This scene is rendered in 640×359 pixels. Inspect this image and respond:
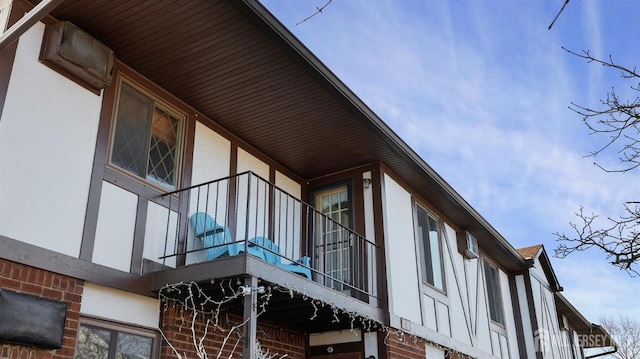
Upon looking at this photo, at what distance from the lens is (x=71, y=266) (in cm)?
484

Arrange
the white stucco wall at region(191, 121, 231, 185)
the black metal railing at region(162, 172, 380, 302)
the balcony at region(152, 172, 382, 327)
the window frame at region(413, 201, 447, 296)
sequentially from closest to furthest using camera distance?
the balcony at region(152, 172, 382, 327), the black metal railing at region(162, 172, 380, 302), the white stucco wall at region(191, 121, 231, 185), the window frame at region(413, 201, 447, 296)

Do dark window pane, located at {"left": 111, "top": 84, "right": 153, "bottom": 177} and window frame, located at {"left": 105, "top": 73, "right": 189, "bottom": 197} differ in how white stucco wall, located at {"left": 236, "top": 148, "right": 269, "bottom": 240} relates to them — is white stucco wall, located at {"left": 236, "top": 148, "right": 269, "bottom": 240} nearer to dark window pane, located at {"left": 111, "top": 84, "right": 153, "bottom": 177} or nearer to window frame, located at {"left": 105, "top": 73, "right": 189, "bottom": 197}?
window frame, located at {"left": 105, "top": 73, "right": 189, "bottom": 197}

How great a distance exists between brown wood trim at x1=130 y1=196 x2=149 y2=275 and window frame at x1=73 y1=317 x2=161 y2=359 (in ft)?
1.60

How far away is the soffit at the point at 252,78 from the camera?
5273 mm

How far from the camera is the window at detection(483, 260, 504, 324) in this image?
11141mm

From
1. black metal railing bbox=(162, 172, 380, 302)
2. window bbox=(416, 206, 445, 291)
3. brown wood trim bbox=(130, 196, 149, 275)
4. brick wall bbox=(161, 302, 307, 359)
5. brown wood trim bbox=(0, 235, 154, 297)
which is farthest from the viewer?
window bbox=(416, 206, 445, 291)

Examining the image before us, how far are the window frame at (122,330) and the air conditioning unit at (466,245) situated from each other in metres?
6.05

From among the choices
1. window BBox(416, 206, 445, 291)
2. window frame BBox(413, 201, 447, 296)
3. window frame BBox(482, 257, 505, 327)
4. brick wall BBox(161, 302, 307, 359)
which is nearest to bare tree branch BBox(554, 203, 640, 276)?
brick wall BBox(161, 302, 307, 359)

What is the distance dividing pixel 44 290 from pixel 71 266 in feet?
1.00

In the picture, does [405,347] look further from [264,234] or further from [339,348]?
[264,234]

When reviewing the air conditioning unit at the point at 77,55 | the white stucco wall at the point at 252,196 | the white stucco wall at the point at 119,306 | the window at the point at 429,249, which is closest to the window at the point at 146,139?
the air conditioning unit at the point at 77,55

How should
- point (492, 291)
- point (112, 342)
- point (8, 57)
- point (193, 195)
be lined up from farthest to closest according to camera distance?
1. point (492, 291)
2. point (193, 195)
3. point (112, 342)
4. point (8, 57)

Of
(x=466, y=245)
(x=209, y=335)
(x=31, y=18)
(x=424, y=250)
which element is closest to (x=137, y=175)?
(x=209, y=335)

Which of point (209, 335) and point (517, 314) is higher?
point (517, 314)
